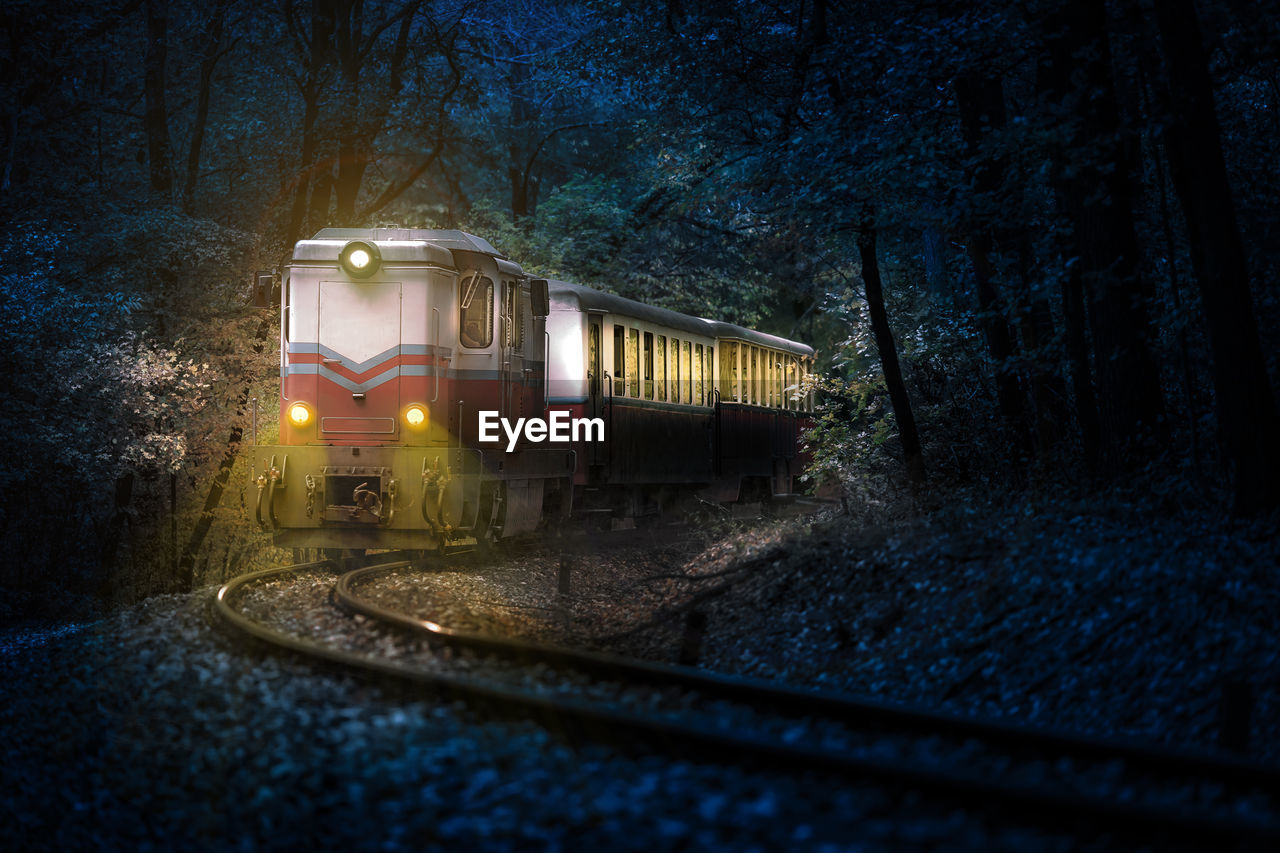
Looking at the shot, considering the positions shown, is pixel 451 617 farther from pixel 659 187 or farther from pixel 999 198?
pixel 659 187

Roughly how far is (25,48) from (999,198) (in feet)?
68.7

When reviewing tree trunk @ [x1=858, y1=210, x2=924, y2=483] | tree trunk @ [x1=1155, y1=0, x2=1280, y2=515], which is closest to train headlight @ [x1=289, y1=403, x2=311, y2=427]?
tree trunk @ [x1=858, y1=210, x2=924, y2=483]

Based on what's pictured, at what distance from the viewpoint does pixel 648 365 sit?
19.0m

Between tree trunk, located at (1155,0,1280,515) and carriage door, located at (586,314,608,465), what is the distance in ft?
29.1

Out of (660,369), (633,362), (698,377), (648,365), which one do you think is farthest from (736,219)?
(633,362)

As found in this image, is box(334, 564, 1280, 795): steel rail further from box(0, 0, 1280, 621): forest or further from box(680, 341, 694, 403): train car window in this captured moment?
box(680, 341, 694, 403): train car window

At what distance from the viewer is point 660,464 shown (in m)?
19.5

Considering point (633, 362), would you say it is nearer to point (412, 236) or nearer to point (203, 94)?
point (412, 236)

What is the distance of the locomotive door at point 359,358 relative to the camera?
13922 millimetres

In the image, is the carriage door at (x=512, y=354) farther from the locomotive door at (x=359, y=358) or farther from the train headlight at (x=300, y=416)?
the train headlight at (x=300, y=416)

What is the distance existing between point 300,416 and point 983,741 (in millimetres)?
9962

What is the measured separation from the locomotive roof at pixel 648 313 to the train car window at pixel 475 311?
7.61ft

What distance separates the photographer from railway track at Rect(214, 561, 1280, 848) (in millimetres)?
4613

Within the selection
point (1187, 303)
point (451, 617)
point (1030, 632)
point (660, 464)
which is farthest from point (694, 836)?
point (660, 464)
